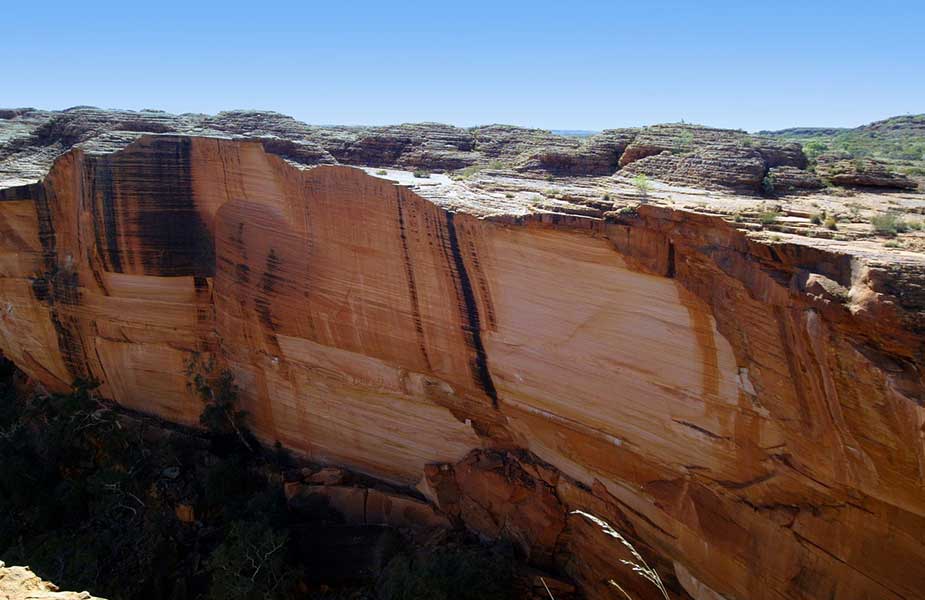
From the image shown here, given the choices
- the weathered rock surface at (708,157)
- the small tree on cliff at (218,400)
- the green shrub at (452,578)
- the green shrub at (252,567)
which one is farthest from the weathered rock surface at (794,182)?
the small tree on cliff at (218,400)

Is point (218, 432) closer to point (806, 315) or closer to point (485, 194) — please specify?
point (485, 194)

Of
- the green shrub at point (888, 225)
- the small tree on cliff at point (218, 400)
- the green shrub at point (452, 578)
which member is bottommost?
the green shrub at point (452, 578)

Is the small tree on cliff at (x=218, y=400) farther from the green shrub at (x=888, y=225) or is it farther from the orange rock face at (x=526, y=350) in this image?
the green shrub at (x=888, y=225)

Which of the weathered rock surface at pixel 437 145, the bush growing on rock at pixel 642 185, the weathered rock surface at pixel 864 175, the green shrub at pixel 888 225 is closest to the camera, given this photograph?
the green shrub at pixel 888 225

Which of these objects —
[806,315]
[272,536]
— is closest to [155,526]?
[272,536]

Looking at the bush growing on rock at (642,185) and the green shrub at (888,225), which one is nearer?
the green shrub at (888,225)

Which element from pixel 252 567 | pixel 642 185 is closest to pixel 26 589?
pixel 252 567
